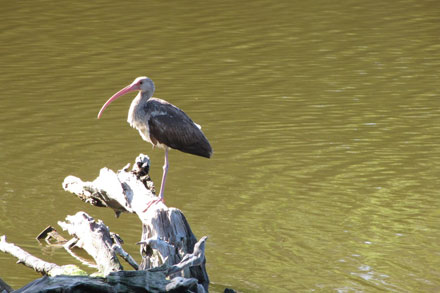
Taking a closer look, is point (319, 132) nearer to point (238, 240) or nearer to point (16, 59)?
point (238, 240)

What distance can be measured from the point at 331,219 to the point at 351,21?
11760 millimetres

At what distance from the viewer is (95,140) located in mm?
14828

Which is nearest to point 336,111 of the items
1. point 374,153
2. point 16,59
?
point 374,153

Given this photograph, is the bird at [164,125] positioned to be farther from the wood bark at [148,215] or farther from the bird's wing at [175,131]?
the wood bark at [148,215]

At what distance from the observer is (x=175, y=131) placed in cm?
1041

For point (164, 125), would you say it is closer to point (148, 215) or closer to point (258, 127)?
point (148, 215)

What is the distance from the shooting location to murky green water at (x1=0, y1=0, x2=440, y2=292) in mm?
10695

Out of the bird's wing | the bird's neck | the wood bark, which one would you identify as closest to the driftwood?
the wood bark

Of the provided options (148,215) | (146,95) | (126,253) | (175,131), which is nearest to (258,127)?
(146,95)

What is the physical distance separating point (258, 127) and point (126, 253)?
7.54m

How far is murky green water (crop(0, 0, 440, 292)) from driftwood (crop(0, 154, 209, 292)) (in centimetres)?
79

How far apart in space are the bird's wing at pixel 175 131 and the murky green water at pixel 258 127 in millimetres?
1301

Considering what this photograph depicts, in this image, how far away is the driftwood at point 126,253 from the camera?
25.0ft

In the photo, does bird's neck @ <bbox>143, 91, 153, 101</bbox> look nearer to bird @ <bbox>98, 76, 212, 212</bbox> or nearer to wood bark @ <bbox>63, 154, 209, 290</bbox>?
bird @ <bbox>98, 76, 212, 212</bbox>
